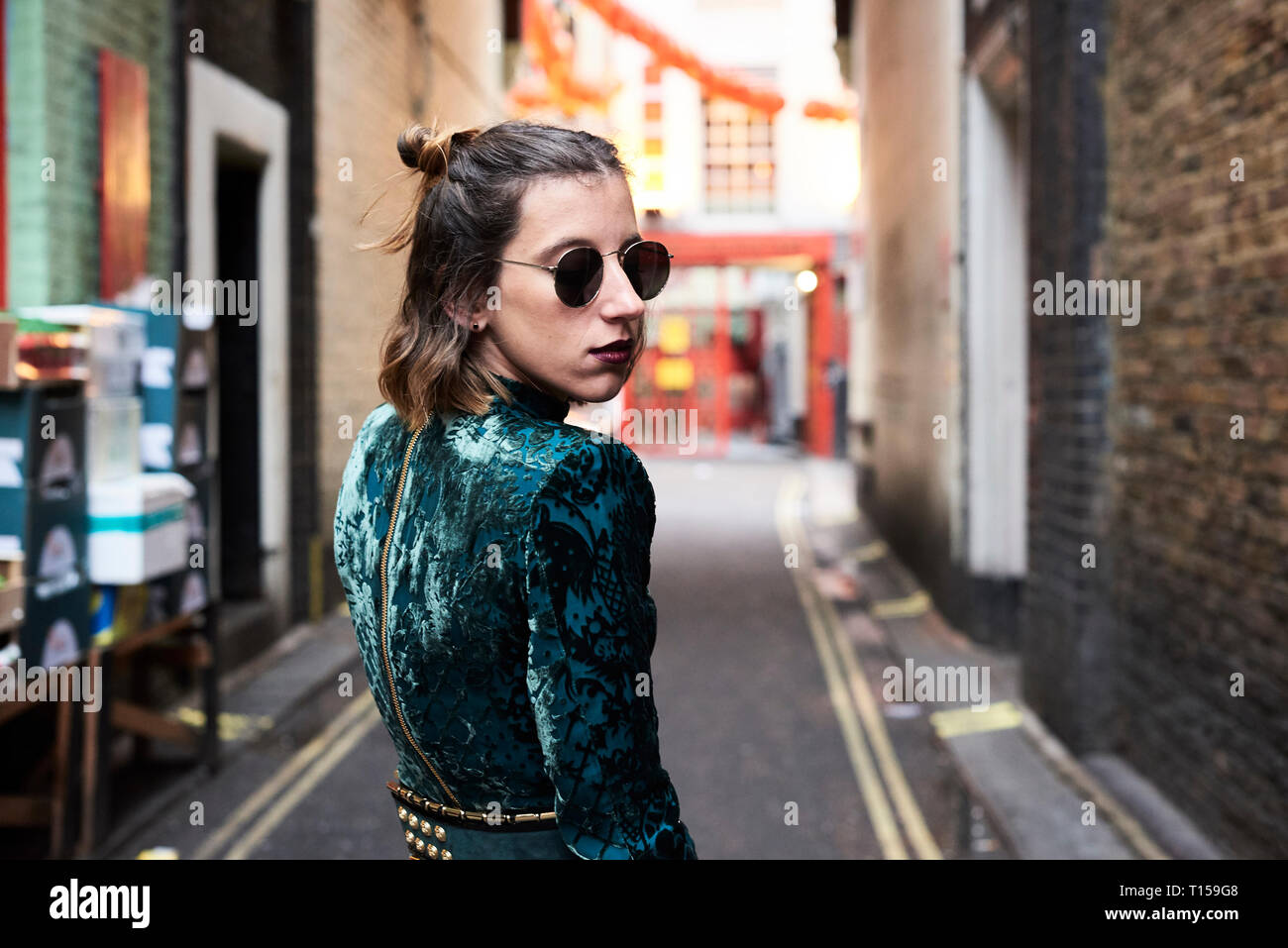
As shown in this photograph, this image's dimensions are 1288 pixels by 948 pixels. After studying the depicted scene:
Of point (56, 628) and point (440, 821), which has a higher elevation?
point (440, 821)

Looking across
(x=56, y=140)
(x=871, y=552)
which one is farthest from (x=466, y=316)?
(x=871, y=552)

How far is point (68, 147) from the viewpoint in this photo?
618 centimetres

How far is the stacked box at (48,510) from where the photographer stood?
4496 mm

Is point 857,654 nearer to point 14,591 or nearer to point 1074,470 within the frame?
point 1074,470

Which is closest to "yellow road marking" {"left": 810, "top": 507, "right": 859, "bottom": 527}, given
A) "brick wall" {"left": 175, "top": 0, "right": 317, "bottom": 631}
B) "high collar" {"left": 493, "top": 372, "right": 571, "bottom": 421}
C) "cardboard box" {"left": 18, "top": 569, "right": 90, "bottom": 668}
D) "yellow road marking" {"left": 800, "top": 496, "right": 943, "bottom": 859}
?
"yellow road marking" {"left": 800, "top": 496, "right": 943, "bottom": 859}

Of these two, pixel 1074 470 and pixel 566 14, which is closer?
pixel 1074 470

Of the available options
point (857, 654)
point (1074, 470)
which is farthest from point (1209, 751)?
point (857, 654)

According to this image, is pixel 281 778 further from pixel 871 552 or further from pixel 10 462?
pixel 871 552

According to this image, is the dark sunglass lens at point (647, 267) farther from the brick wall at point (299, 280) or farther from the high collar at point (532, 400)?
the brick wall at point (299, 280)

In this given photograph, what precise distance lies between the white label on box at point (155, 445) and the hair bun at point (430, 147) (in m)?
4.32

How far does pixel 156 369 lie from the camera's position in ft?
18.7

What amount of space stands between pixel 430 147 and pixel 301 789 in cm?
493

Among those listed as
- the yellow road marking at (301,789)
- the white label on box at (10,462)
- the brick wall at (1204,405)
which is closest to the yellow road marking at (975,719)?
the brick wall at (1204,405)

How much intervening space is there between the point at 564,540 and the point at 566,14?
95.7ft
